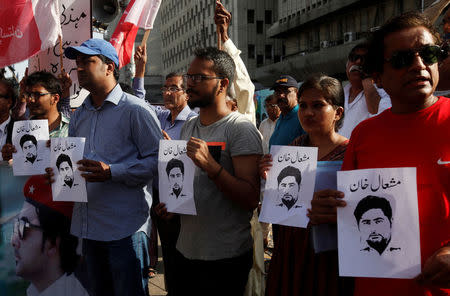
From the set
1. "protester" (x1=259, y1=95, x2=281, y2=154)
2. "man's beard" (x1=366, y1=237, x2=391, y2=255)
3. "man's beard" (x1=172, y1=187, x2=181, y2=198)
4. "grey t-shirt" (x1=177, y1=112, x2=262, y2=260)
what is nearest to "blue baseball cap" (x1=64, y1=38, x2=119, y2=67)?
"grey t-shirt" (x1=177, y1=112, x2=262, y2=260)

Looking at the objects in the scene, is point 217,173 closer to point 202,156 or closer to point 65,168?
point 202,156

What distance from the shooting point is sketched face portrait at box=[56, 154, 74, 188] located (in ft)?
9.18

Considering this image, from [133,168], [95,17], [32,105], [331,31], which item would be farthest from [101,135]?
[331,31]

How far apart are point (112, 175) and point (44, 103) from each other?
105 centimetres

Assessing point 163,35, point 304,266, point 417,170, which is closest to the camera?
point 417,170

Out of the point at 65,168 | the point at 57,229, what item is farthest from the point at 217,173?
the point at 57,229

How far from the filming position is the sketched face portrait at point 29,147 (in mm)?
3035

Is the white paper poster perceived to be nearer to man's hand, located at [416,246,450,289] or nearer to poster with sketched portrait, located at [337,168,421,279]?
poster with sketched portrait, located at [337,168,421,279]

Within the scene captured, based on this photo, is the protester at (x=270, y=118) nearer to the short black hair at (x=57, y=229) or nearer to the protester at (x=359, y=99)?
the protester at (x=359, y=99)

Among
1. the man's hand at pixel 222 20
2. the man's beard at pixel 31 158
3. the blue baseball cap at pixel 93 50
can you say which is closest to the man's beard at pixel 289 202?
the blue baseball cap at pixel 93 50

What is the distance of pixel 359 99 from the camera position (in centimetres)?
383

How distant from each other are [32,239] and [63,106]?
1.43 m

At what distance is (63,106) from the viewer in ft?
13.4

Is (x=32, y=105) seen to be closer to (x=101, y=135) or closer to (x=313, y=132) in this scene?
(x=101, y=135)
